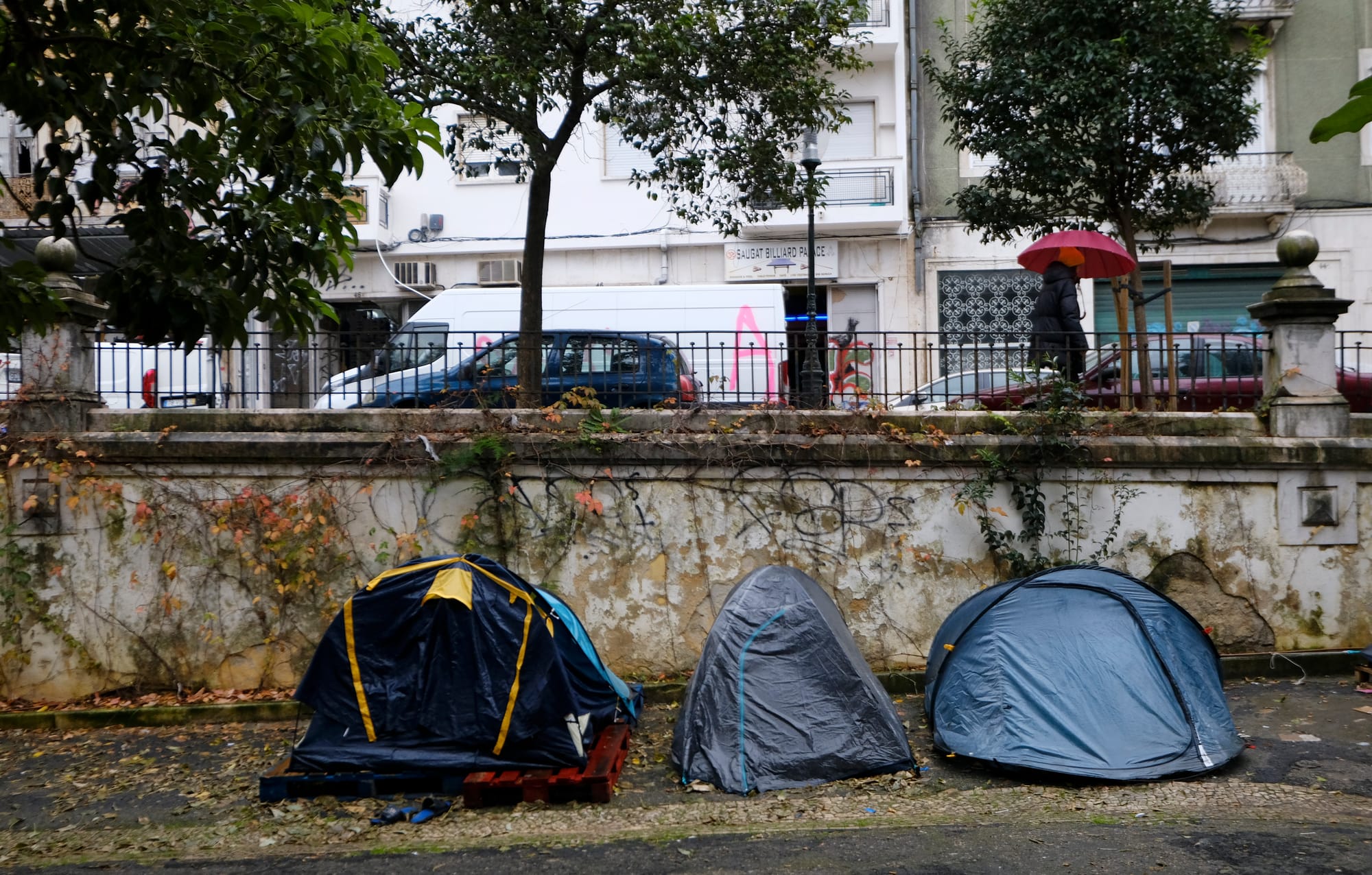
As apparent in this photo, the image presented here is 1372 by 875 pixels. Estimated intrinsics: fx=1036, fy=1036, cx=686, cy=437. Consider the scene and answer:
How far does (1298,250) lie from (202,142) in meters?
8.09

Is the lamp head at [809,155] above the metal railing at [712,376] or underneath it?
above

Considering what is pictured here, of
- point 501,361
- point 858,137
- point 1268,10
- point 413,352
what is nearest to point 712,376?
point 501,361

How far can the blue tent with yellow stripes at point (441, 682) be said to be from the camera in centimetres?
634

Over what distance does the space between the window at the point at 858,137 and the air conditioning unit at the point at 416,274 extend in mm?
7843

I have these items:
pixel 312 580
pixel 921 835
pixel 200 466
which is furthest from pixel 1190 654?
pixel 200 466

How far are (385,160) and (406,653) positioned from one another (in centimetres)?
307

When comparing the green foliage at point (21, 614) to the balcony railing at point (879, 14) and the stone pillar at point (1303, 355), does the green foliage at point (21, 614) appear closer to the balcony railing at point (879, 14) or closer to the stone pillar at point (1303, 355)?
the stone pillar at point (1303, 355)

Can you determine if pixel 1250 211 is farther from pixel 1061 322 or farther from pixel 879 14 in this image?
pixel 1061 322

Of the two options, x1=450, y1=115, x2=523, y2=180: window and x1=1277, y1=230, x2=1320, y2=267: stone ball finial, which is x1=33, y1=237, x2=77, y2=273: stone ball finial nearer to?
x1=450, y1=115, x2=523, y2=180: window

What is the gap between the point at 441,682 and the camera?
6398 millimetres

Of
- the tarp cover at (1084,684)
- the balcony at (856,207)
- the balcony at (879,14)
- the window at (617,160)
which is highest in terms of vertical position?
the balcony at (879,14)

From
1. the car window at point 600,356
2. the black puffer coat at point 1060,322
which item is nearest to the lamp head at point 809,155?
the black puffer coat at point 1060,322

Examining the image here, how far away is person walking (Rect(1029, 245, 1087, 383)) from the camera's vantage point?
859 cm

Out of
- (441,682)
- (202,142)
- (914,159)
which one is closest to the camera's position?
(202,142)
